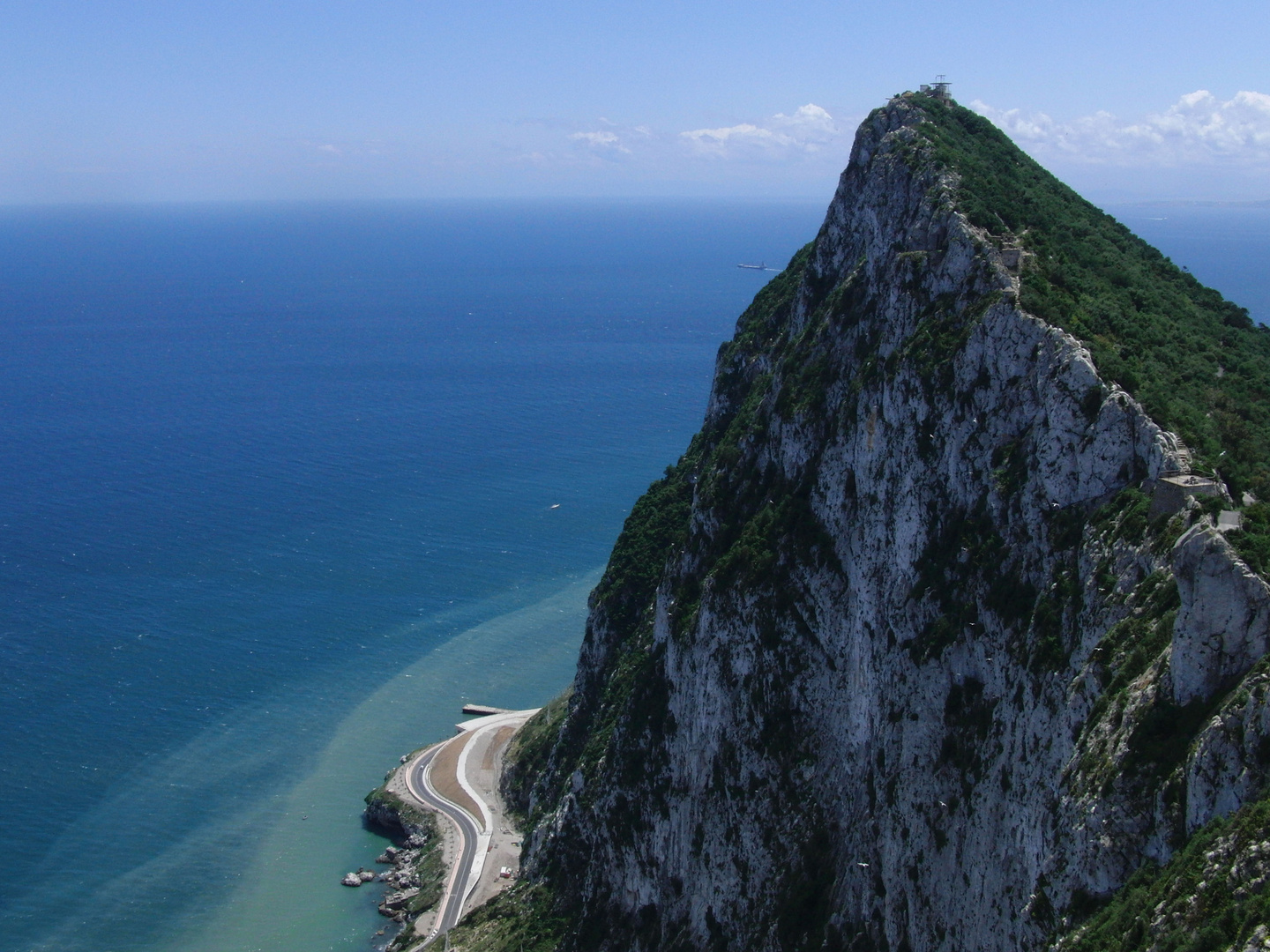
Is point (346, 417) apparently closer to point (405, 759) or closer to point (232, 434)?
point (232, 434)

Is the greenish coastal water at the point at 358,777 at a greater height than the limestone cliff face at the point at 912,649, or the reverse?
the limestone cliff face at the point at 912,649

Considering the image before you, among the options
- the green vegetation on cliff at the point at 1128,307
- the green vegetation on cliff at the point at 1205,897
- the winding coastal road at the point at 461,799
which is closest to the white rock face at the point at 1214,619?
the green vegetation on cliff at the point at 1205,897

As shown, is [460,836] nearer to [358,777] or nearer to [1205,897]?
[358,777]

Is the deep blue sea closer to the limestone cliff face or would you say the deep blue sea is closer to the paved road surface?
the paved road surface

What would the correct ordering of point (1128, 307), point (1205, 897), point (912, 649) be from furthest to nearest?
point (1128, 307) < point (912, 649) < point (1205, 897)

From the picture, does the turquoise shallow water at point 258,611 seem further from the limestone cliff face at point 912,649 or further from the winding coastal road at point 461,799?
the limestone cliff face at point 912,649

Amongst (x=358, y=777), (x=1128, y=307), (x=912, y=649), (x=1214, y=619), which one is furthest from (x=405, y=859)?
(x=1214, y=619)
